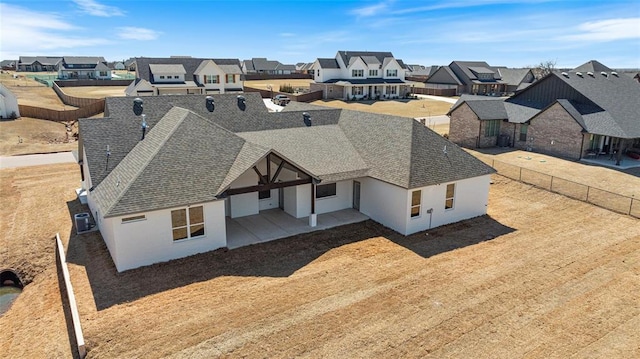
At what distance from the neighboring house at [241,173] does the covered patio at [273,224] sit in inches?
13.6

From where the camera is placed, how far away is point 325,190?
2283 cm

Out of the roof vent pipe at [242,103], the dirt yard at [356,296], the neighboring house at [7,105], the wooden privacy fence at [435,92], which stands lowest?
the dirt yard at [356,296]

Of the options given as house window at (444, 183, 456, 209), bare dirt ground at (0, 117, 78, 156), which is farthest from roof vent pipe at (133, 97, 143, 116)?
bare dirt ground at (0, 117, 78, 156)

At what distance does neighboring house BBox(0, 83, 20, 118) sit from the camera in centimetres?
4684

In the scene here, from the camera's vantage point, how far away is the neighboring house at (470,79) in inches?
3206

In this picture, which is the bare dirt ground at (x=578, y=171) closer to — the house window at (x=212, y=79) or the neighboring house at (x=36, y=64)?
the house window at (x=212, y=79)

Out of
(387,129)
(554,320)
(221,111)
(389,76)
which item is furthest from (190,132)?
(389,76)

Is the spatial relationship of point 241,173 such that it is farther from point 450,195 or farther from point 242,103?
point 450,195

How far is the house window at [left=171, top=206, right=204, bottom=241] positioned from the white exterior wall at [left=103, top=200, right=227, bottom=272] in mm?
171

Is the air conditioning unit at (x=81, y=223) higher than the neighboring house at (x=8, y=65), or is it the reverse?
the neighboring house at (x=8, y=65)

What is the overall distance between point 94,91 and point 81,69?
31.7 metres

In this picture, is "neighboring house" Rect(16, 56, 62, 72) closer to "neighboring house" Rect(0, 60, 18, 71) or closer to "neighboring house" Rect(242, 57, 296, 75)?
"neighboring house" Rect(0, 60, 18, 71)

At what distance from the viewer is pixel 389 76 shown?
76.3 meters

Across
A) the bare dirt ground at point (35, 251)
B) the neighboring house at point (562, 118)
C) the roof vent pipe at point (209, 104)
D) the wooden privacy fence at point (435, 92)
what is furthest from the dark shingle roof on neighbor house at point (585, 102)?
the bare dirt ground at point (35, 251)
